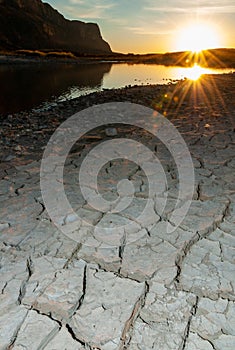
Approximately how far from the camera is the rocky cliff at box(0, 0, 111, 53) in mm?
62750

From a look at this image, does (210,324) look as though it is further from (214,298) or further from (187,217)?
(187,217)

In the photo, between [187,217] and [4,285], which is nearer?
[4,285]

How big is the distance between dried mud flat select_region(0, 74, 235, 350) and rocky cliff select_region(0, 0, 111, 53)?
204 feet

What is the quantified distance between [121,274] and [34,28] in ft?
261

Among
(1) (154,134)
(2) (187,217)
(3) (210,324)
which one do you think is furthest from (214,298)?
(1) (154,134)

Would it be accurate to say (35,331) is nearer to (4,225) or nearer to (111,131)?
(4,225)

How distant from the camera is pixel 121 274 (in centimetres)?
184

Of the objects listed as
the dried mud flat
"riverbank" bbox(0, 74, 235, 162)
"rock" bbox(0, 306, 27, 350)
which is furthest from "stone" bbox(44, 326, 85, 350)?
"riverbank" bbox(0, 74, 235, 162)

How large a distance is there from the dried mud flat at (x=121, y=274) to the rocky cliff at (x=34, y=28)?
62.3 metres

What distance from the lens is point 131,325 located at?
150 cm

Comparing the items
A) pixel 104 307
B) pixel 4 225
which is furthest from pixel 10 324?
pixel 4 225

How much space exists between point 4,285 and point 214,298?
1204 millimetres

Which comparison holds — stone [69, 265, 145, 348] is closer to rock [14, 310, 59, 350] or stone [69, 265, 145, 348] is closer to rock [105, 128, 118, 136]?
rock [14, 310, 59, 350]

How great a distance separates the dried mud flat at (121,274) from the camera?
146 cm
